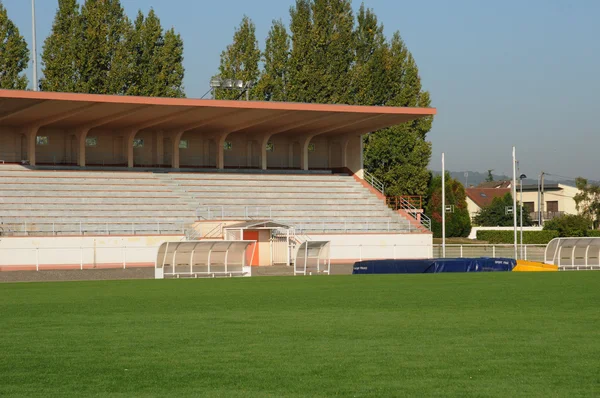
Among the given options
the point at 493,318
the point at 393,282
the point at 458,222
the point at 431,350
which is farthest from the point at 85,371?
the point at 458,222

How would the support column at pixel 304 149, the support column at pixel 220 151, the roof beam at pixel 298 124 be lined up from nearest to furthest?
the roof beam at pixel 298 124 < the support column at pixel 220 151 < the support column at pixel 304 149

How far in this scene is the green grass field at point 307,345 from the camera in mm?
8219

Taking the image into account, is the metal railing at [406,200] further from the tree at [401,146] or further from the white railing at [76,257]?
the white railing at [76,257]

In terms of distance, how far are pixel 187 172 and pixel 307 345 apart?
4077 centimetres

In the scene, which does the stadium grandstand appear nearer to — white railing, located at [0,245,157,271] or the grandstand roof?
the grandstand roof

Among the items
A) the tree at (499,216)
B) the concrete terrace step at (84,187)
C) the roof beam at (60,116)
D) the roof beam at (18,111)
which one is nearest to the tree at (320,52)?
the concrete terrace step at (84,187)

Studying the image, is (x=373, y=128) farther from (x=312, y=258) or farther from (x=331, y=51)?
(x=312, y=258)

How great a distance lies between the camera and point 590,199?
81.7 meters

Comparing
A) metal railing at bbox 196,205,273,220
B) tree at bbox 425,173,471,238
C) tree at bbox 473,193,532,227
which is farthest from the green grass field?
tree at bbox 473,193,532,227

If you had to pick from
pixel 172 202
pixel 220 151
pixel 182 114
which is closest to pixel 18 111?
pixel 182 114

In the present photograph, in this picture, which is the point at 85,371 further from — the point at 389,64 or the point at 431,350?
the point at 389,64

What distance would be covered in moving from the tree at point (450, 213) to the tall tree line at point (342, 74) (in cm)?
804

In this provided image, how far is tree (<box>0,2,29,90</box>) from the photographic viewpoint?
57.4 meters

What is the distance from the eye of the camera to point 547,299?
1623 centimetres
